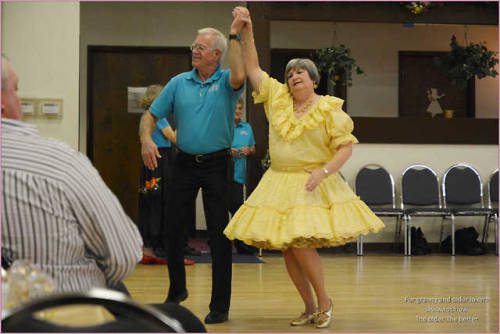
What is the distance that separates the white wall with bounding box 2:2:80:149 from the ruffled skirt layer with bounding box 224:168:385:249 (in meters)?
1.99

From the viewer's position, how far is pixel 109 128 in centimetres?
912

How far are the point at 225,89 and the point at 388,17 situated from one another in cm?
445

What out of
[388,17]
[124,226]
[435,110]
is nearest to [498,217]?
[435,110]

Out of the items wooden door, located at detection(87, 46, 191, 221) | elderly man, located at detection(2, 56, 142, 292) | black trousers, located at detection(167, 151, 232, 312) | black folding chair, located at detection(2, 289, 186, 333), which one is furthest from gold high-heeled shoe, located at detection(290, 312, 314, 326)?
wooden door, located at detection(87, 46, 191, 221)

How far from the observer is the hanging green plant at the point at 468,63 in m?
8.04

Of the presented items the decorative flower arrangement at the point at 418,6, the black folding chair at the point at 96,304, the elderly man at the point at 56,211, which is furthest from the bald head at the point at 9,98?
the decorative flower arrangement at the point at 418,6

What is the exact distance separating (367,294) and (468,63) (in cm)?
416

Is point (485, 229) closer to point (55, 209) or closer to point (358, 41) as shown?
point (358, 41)

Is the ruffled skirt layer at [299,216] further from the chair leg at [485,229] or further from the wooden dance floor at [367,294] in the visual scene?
the chair leg at [485,229]

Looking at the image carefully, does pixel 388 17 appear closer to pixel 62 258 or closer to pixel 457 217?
pixel 457 217

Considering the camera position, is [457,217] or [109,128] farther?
[109,128]

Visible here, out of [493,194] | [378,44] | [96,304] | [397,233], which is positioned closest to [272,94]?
[96,304]

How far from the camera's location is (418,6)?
7699 mm

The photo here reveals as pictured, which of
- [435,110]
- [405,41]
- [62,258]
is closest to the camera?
[62,258]
